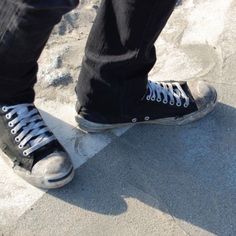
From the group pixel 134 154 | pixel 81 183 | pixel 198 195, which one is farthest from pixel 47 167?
pixel 198 195

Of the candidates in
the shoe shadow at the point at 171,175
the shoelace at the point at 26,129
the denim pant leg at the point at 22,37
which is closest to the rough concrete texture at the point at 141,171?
the shoe shadow at the point at 171,175

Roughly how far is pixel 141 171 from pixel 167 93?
0.28 metres

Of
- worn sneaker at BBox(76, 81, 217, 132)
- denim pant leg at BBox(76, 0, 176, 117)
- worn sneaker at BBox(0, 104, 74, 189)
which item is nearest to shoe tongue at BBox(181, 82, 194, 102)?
worn sneaker at BBox(76, 81, 217, 132)

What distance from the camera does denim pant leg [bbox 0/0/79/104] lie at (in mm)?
1157

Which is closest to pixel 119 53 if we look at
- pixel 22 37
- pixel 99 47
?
pixel 99 47

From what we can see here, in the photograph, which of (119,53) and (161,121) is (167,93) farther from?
(119,53)

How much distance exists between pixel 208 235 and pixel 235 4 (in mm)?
1082

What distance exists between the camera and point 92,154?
1615 mm

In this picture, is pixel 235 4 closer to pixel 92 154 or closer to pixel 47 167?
pixel 92 154

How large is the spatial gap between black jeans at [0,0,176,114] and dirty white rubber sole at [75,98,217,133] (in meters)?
0.06

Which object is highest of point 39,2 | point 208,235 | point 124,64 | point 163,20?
point 39,2

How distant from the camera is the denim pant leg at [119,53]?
133 centimetres

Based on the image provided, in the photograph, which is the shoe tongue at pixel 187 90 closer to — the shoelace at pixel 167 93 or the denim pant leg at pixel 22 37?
the shoelace at pixel 167 93

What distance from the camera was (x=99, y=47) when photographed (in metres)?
1.43
